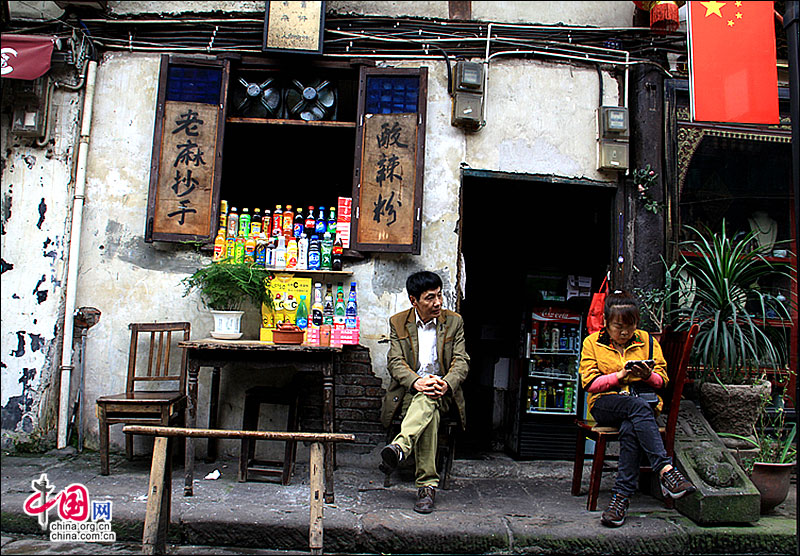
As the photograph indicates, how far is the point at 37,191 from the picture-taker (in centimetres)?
528

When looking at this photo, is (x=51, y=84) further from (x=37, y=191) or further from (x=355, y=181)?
(x=355, y=181)

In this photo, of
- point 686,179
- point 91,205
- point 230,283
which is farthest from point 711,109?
point 91,205

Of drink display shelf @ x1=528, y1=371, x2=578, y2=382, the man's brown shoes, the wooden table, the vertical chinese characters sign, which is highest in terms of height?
the vertical chinese characters sign

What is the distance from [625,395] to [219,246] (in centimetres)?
336

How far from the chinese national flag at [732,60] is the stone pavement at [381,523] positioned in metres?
2.96

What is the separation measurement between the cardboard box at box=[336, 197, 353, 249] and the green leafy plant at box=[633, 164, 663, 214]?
2.50 meters

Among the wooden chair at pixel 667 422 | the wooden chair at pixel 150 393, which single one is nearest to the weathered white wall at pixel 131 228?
the wooden chair at pixel 150 393

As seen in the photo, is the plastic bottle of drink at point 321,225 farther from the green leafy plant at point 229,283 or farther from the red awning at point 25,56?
the red awning at point 25,56

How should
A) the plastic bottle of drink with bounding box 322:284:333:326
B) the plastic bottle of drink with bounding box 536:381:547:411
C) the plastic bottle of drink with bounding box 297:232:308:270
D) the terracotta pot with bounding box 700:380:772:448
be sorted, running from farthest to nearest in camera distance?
the plastic bottle of drink with bounding box 536:381:547:411, the plastic bottle of drink with bounding box 297:232:308:270, the plastic bottle of drink with bounding box 322:284:333:326, the terracotta pot with bounding box 700:380:772:448

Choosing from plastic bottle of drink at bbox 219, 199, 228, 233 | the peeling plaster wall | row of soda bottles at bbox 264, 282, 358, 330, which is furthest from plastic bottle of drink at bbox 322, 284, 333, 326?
the peeling plaster wall

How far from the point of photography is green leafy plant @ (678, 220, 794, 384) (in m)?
4.77

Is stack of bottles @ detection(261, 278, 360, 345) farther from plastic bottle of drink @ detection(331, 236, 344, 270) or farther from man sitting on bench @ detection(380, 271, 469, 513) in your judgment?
man sitting on bench @ detection(380, 271, 469, 513)

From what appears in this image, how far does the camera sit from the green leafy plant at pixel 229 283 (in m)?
4.79

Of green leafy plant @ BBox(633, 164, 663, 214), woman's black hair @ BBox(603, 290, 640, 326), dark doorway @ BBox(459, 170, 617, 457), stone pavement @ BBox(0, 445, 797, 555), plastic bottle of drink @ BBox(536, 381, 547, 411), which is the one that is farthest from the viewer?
dark doorway @ BBox(459, 170, 617, 457)
